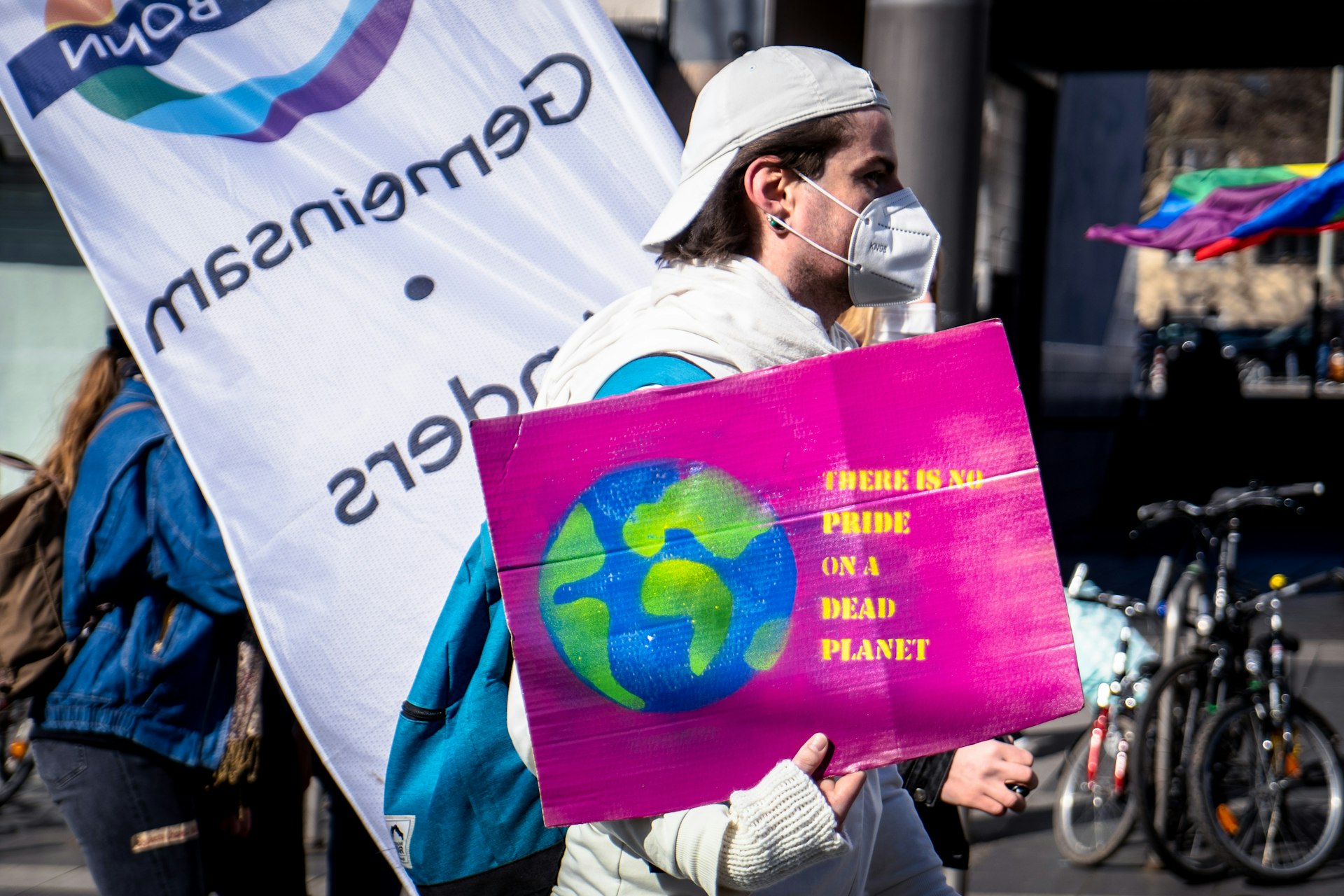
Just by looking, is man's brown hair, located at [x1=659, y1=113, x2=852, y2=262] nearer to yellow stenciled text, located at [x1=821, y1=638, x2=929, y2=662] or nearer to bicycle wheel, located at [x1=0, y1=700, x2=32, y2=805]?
yellow stenciled text, located at [x1=821, y1=638, x2=929, y2=662]

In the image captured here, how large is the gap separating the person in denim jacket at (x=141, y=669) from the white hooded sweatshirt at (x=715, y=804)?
4.42ft

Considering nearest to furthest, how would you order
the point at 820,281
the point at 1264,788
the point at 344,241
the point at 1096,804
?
the point at 820,281 → the point at 344,241 → the point at 1264,788 → the point at 1096,804

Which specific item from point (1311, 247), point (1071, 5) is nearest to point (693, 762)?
point (1071, 5)

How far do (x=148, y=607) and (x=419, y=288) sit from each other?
888 millimetres

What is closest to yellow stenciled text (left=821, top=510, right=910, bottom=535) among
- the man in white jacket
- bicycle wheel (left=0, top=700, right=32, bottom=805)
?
the man in white jacket

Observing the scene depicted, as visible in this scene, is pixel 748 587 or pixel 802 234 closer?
pixel 748 587

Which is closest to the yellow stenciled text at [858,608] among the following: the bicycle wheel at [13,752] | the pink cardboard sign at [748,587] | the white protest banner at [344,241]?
the pink cardboard sign at [748,587]

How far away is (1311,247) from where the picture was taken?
4994 centimetres

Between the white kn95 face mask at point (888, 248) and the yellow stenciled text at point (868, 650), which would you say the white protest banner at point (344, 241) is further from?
the yellow stenciled text at point (868, 650)

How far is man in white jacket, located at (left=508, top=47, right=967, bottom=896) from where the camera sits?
1676 mm

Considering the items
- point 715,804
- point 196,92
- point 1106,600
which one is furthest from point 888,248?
point 1106,600

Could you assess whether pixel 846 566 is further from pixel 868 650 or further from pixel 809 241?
pixel 809 241

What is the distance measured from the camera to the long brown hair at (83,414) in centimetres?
311

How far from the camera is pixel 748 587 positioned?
1.55 meters
